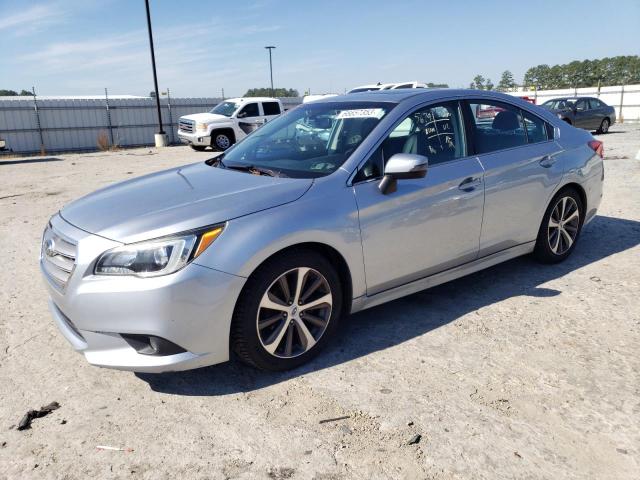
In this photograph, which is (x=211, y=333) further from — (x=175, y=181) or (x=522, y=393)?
(x=522, y=393)

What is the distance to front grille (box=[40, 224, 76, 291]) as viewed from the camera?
284cm

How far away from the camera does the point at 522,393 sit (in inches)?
111

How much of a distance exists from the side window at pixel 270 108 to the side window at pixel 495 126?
16897 mm

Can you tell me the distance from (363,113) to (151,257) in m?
1.87

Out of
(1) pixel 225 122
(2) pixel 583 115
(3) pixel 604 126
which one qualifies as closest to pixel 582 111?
(2) pixel 583 115

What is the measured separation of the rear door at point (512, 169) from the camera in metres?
4.00

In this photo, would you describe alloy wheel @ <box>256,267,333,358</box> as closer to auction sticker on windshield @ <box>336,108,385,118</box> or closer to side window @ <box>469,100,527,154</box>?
auction sticker on windshield @ <box>336,108,385,118</box>

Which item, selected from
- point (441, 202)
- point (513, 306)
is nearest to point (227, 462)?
point (441, 202)

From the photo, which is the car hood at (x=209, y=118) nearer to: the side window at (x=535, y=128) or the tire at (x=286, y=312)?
the side window at (x=535, y=128)

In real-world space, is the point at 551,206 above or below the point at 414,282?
above

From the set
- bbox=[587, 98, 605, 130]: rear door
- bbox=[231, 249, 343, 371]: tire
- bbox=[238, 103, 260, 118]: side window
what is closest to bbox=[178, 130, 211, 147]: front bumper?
bbox=[238, 103, 260, 118]: side window

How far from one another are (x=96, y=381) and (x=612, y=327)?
336cm

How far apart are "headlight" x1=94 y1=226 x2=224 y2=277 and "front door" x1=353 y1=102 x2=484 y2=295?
3.58ft

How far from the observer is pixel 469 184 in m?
3.80
